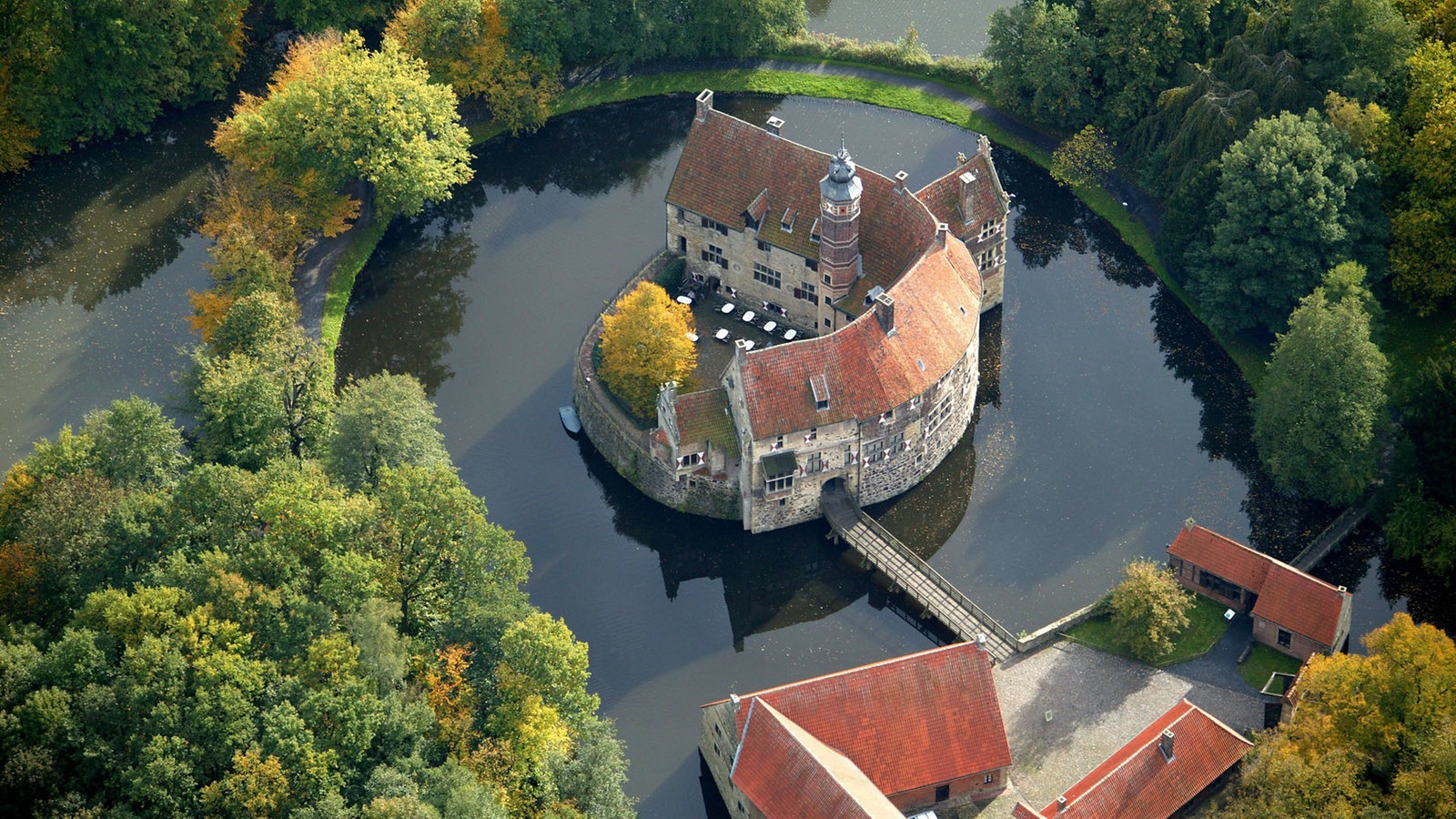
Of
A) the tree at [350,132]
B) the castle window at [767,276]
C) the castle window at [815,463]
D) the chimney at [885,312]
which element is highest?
the tree at [350,132]

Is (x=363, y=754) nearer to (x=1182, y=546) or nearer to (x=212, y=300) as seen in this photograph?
(x=212, y=300)

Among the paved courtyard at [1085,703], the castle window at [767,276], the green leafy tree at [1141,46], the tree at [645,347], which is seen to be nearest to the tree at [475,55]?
the castle window at [767,276]

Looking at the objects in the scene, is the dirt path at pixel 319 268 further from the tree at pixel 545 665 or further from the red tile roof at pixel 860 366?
the tree at pixel 545 665

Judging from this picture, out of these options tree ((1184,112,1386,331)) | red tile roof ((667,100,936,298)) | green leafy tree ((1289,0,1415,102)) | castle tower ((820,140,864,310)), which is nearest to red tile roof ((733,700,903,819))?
castle tower ((820,140,864,310))

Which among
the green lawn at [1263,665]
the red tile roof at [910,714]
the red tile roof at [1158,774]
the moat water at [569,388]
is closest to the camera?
the red tile roof at [1158,774]

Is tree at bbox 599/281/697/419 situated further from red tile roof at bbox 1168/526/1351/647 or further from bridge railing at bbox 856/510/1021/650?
red tile roof at bbox 1168/526/1351/647

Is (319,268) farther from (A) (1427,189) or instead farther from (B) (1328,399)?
(A) (1427,189)

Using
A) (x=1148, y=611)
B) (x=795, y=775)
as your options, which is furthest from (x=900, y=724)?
(x=1148, y=611)
